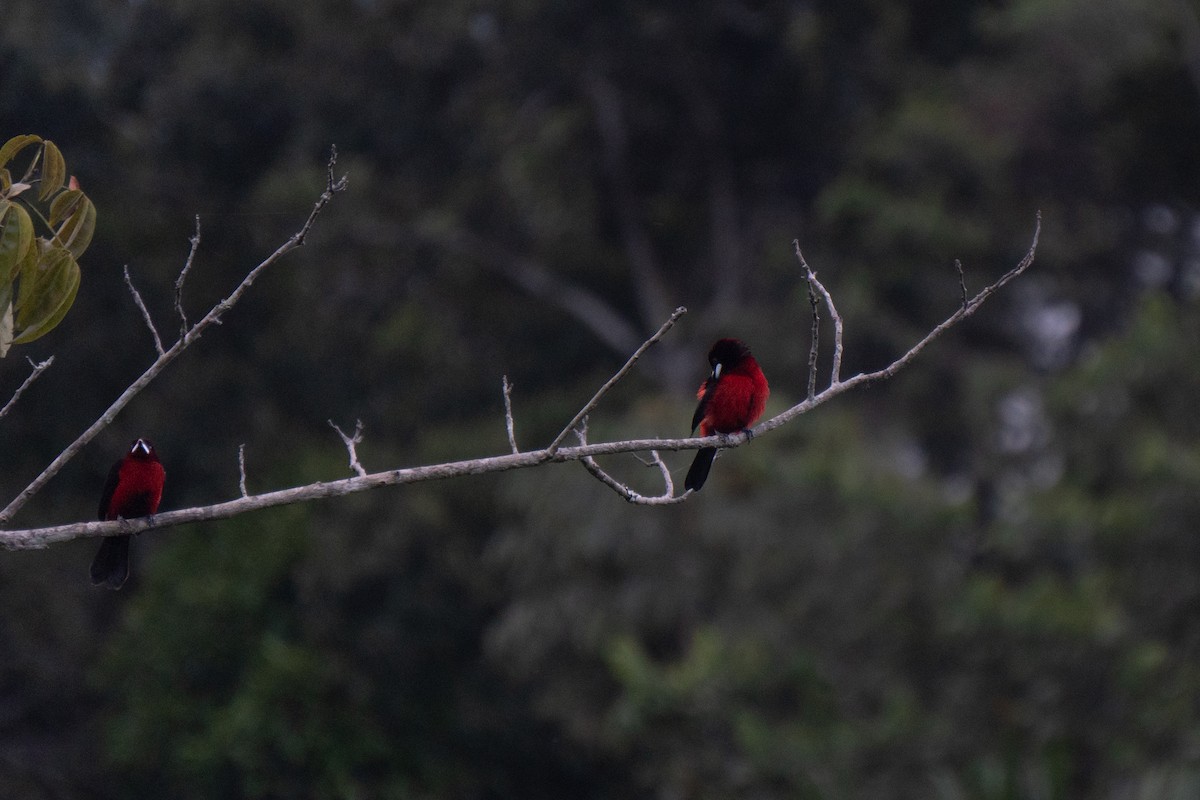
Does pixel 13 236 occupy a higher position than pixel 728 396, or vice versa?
pixel 13 236

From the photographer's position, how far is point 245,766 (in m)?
16.6

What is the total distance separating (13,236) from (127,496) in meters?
2.51

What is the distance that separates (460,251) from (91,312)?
4513 mm

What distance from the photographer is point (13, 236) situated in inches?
195

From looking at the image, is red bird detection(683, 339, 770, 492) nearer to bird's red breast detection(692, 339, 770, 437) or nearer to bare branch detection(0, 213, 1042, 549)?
bird's red breast detection(692, 339, 770, 437)

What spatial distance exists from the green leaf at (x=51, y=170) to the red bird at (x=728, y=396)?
3091mm

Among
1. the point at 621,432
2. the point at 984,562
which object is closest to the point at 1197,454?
the point at 984,562

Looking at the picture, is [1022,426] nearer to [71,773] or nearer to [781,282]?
[781,282]

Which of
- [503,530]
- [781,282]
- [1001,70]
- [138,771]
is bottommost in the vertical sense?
[138,771]

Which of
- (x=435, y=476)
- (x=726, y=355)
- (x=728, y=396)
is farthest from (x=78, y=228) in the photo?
(x=726, y=355)

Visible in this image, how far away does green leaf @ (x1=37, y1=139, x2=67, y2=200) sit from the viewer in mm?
5293

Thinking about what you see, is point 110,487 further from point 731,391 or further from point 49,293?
point 731,391

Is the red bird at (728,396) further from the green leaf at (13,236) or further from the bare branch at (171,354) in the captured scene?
the green leaf at (13,236)

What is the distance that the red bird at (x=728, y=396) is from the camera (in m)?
7.36
